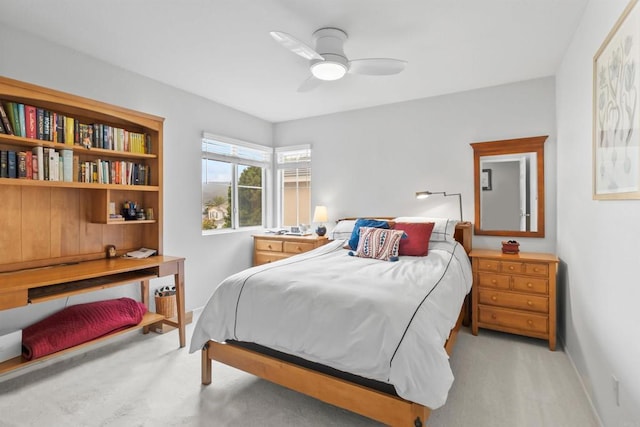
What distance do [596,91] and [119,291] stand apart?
12.9ft

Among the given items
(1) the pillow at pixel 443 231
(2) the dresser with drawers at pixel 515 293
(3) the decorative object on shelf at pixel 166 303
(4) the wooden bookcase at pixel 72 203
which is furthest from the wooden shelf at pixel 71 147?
(2) the dresser with drawers at pixel 515 293

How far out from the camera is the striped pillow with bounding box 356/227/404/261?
9.37 ft

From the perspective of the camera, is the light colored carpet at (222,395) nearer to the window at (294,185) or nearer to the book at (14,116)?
the book at (14,116)

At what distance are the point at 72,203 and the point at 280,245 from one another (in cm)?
225

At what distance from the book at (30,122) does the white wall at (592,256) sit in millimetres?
3546

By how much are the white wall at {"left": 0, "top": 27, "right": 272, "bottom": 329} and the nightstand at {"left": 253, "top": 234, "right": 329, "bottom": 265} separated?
0.68ft

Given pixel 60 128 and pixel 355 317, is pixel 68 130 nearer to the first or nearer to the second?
pixel 60 128

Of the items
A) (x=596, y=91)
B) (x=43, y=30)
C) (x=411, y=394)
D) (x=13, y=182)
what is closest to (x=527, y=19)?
(x=596, y=91)

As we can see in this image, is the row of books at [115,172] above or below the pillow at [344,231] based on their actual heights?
above

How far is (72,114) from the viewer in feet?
8.77

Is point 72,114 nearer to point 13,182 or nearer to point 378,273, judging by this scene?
point 13,182

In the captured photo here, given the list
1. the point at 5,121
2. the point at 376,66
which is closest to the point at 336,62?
the point at 376,66

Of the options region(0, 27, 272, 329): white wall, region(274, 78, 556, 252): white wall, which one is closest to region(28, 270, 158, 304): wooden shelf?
region(0, 27, 272, 329): white wall

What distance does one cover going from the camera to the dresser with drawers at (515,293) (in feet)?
9.23
